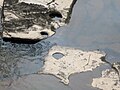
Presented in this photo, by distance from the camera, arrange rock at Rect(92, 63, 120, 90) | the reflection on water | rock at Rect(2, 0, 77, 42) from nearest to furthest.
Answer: rock at Rect(92, 63, 120, 90) → the reflection on water → rock at Rect(2, 0, 77, 42)

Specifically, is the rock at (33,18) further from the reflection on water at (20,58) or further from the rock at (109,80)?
the rock at (109,80)

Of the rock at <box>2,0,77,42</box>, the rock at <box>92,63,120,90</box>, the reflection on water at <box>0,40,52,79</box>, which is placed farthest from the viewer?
the rock at <box>2,0,77,42</box>

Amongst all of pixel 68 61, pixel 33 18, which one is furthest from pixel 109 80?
pixel 33 18

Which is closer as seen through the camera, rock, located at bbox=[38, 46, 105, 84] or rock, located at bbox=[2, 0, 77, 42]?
rock, located at bbox=[38, 46, 105, 84]

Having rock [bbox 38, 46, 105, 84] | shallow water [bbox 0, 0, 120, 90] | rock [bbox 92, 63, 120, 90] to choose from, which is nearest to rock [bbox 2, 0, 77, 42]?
shallow water [bbox 0, 0, 120, 90]

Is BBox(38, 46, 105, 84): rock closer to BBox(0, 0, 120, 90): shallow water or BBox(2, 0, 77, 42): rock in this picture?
BBox(0, 0, 120, 90): shallow water

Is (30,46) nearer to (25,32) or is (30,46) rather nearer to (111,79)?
(25,32)
